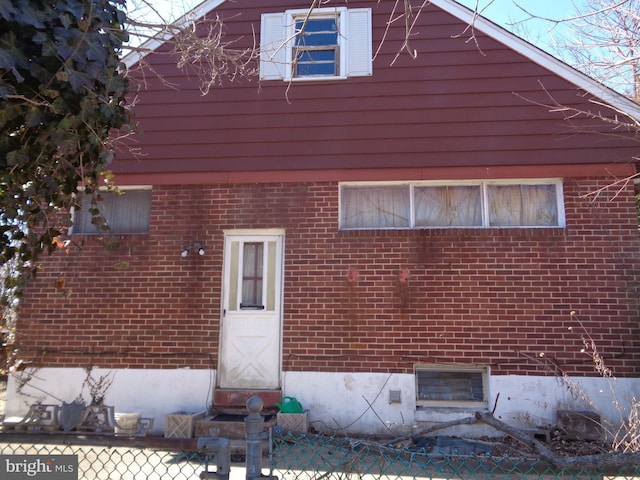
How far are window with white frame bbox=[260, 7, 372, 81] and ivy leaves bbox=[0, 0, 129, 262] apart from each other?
15.7 ft

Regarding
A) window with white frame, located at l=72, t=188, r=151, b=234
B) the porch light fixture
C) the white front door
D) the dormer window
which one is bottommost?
the white front door

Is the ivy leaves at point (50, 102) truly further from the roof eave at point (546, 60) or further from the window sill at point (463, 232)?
the roof eave at point (546, 60)

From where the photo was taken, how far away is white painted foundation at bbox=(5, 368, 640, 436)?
6.55 meters

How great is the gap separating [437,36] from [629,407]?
18.3 feet

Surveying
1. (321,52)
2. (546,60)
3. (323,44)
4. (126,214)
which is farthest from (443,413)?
(323,44)

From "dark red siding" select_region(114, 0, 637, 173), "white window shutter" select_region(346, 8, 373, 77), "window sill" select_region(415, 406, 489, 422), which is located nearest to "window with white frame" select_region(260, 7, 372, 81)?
"white window shutter" select_region(346, 8, 373, 77)

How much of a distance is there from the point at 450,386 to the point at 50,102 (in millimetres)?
5838

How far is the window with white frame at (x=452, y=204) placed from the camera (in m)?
7.25

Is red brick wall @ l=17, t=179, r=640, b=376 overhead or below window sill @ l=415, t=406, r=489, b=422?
overhead

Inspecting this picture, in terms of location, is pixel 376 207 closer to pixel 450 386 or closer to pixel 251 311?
pixel 251 311

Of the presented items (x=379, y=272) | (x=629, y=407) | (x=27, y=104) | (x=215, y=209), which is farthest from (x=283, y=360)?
(x=27, y=104)

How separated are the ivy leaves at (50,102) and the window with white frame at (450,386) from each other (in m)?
5.12

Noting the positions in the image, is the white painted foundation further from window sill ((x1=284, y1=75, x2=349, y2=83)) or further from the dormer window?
the dormer window

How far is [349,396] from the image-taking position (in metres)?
6.85
